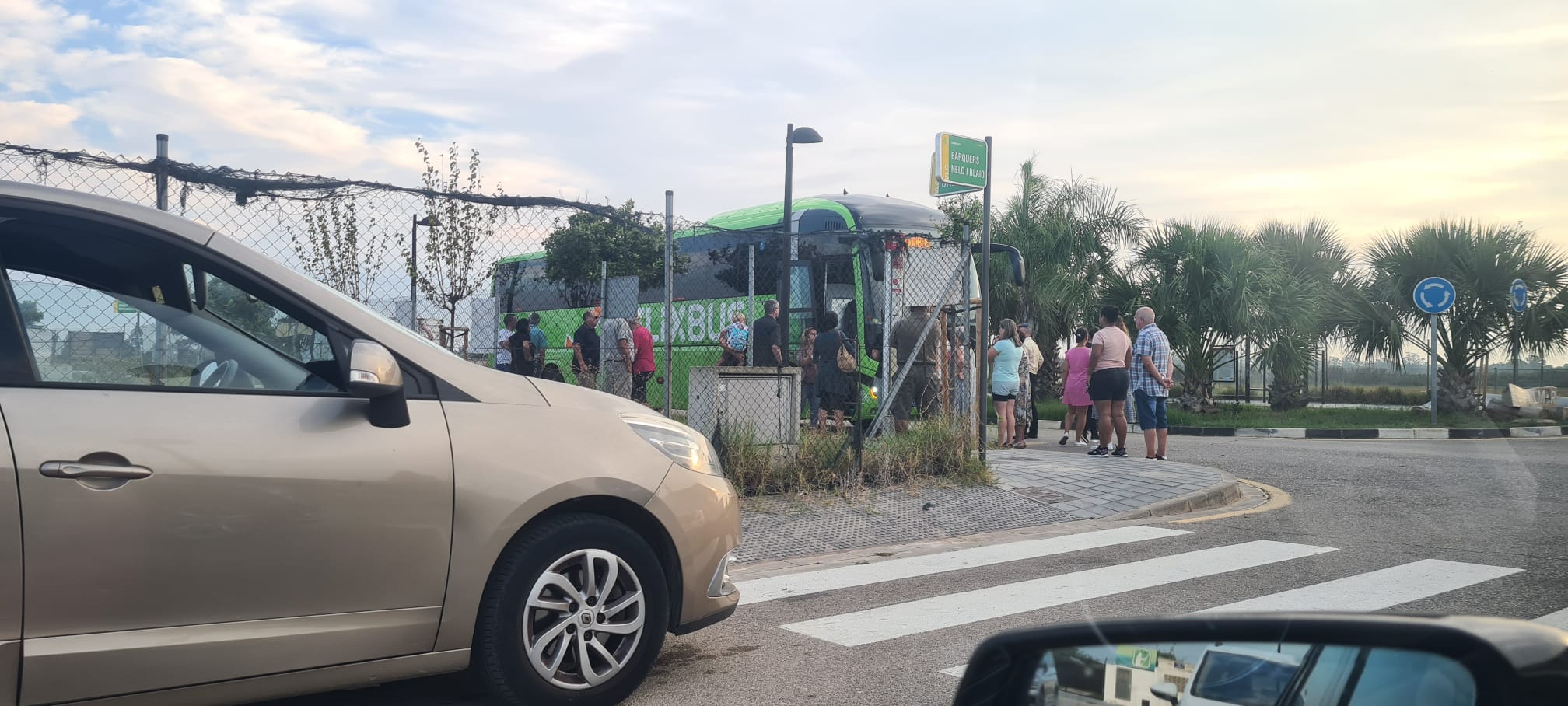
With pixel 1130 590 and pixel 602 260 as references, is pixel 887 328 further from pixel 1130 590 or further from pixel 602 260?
pixel 1130 590

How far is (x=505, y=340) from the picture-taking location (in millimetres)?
15281

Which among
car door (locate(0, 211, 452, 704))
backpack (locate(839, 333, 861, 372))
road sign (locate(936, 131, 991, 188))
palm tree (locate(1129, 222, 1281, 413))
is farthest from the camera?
palm tree (locate(1129, 222, 1281, 413))

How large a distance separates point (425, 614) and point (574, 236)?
25.9 ft

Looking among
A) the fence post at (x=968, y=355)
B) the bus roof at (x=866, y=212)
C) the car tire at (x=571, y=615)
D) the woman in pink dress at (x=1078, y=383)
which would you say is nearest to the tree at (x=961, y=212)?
the bus roof at (x=866, y=212)

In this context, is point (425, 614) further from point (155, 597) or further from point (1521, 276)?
point (1521, 276)

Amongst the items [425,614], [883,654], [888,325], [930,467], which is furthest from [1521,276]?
[425,614]

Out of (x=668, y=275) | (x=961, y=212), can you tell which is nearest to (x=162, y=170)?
(x=668, y=275)

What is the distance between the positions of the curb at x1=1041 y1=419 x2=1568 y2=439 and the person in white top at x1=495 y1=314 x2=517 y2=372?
37.0 feet

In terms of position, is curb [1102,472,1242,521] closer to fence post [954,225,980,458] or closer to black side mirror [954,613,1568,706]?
fence post [954,225,980,458]

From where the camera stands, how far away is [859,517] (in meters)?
8.37

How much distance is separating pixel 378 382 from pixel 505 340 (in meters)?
12.2

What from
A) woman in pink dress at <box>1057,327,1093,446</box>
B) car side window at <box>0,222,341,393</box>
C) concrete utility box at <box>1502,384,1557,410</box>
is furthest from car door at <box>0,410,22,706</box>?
concrete utility box at <box>1502,384,1557,410</box>

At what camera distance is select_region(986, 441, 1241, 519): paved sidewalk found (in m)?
9.30

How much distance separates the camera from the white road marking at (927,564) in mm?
6156
